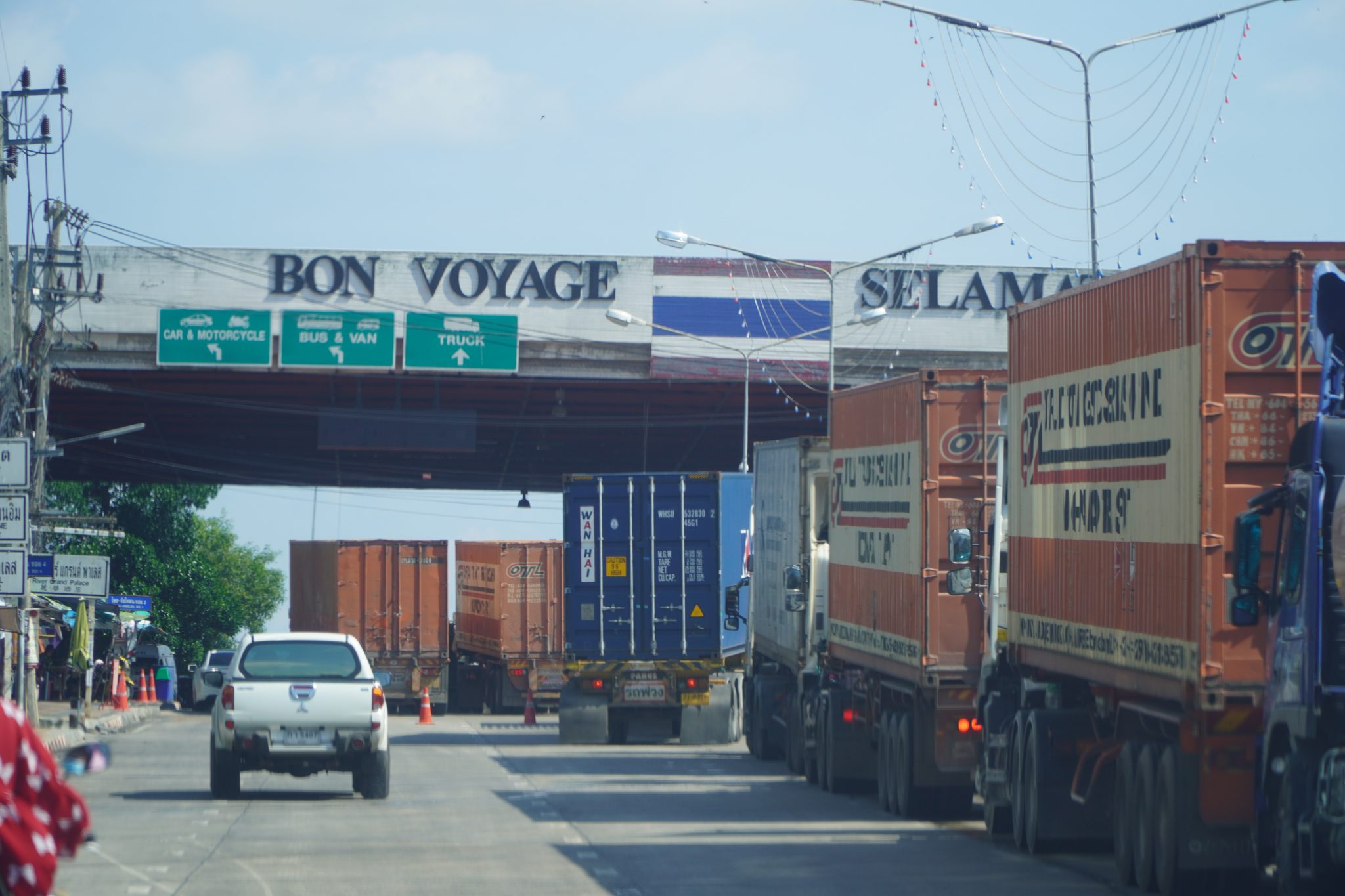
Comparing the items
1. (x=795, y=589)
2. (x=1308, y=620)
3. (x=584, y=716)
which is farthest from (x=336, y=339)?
(x=1308, y=620)

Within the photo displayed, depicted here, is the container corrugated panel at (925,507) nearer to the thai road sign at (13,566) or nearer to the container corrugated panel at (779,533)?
the container corrugated panel at (779,533)

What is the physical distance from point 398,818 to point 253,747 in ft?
6.01

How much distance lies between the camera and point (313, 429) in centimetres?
4788

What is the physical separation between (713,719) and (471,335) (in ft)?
46.7

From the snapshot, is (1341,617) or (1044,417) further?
(1044,417)

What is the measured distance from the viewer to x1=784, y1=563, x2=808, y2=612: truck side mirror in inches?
848

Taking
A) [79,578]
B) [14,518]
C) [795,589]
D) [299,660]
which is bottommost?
[299,660]

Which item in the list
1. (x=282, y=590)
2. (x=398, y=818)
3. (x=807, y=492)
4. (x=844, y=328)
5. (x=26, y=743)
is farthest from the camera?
(x=282, y=590)

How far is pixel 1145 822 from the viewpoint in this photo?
1149cm

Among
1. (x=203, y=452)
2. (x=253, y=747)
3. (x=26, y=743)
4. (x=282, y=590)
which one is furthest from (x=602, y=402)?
(x=282, y=590)

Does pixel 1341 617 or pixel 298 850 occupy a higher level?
pixel 1341 617

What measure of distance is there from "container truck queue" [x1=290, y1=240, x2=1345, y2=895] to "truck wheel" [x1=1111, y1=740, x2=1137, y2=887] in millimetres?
25

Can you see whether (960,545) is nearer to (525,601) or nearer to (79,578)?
(79,578)

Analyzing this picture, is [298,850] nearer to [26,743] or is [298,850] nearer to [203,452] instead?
Result: [26,743]
